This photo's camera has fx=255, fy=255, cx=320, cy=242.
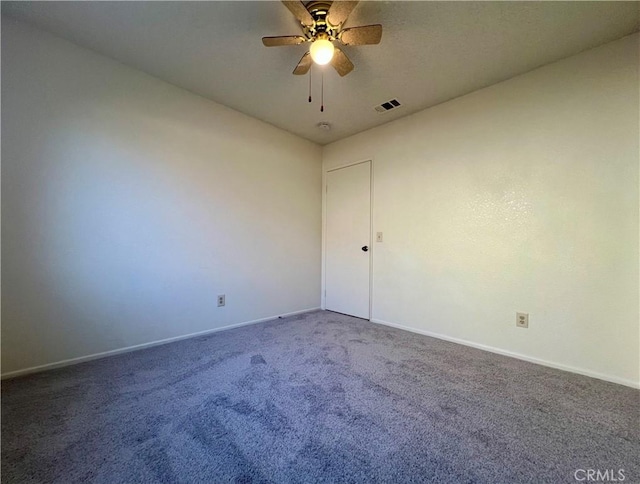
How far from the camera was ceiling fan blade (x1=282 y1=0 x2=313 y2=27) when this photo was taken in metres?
1.46

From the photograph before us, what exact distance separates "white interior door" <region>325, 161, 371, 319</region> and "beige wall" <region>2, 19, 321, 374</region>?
0.95 metres

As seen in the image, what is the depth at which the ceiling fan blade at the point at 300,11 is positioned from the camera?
4.80 feet

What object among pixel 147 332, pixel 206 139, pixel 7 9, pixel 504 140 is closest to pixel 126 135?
pixel 206 139

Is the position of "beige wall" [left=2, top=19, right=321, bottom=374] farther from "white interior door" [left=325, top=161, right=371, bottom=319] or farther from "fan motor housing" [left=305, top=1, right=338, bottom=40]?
"fan motor housing" [left=305, top=1, right=338, bottom=40]

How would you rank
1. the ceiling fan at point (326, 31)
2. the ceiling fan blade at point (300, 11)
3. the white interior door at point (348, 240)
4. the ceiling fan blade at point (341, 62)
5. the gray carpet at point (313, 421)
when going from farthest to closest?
1. the white interior door at point (348, 240)
2. the ceiling fan blade at point (341, 62)
3. the ceiling fan at point (326, 31)
4. the ceiling fan blade at point (300, 11)
5. the gray carpet at point (313, 421)

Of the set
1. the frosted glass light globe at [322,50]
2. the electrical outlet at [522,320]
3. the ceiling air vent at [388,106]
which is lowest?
the electrical outlet at [522,320]

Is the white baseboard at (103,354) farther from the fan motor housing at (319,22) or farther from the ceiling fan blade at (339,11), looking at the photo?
the ceiling fan blade at (339,11)

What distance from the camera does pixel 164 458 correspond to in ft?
3.77

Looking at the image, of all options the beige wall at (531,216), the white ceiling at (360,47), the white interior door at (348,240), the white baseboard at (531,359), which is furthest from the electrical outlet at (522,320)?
the white ceiling at (360,47)

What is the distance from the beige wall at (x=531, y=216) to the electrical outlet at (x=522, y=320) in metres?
0.05

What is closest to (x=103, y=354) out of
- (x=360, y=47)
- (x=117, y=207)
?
(x=117, y=207)

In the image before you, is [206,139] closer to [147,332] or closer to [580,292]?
[147,332]

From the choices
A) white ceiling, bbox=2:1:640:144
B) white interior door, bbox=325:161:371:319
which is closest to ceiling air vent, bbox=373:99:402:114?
white ceiling, bbox=2:1:640:144

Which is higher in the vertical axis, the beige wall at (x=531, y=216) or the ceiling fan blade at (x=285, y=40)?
the ceiling fan blade at (x=285, y=40)
